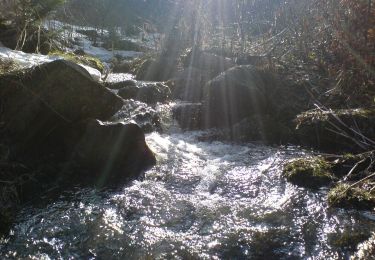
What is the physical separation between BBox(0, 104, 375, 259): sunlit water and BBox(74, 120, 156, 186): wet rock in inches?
12.6

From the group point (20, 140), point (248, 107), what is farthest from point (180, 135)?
point (20, 140)

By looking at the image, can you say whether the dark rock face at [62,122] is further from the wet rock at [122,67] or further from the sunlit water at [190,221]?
the wet rock at [122,67]

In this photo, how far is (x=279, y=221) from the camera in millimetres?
Answer: 3980

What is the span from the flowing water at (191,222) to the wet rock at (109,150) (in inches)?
12.9

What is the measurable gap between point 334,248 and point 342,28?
499 centimetres

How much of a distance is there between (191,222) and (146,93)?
5.37m

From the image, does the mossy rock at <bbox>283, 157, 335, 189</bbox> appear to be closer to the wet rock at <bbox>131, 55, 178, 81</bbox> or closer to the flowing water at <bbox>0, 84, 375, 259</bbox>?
the flowing water at <bbox>0, 84, 375, 259</bbox>

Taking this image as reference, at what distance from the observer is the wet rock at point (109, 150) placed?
5.22 meters

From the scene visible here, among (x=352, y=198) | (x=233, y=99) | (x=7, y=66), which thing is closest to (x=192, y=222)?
(x=352, y=198)

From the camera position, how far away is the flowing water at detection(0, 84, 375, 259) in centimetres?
345

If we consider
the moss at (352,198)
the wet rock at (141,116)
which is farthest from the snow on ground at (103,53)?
the moss at (352,198)

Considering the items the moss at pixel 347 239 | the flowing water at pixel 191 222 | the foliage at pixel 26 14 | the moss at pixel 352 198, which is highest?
the foliage at pixel 26 14

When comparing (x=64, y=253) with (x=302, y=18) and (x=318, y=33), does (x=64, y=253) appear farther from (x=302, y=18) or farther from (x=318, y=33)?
(x=302, y=18)

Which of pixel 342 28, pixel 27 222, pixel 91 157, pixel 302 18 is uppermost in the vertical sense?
pixel 302 18
